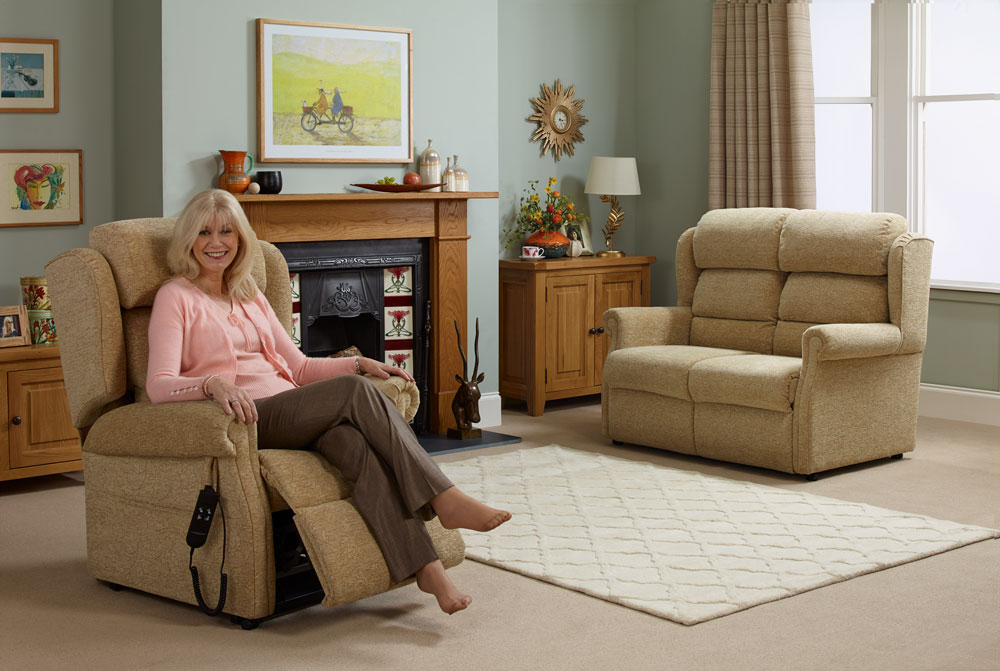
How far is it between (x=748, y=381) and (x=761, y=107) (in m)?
2.23

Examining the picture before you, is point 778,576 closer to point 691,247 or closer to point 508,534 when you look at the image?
point 508,534

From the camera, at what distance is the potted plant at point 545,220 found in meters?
6.62

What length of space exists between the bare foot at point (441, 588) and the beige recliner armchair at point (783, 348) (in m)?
2.11

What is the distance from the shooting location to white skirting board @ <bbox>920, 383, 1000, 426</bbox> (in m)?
6.04

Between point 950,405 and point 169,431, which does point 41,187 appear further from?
point 950,405

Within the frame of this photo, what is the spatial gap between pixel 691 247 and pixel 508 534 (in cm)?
236

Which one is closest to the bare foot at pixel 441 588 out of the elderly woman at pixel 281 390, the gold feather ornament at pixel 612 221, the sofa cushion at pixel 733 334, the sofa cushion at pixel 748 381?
the elderly woman at pixel 281 390

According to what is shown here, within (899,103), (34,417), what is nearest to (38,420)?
(34,417)

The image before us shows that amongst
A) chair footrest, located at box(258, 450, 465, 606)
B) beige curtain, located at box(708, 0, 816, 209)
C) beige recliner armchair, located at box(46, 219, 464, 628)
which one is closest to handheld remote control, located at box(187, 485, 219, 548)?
beige recliner armchair, located at box(46, 219, 464, 628)

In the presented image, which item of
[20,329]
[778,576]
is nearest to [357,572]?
[778,576]

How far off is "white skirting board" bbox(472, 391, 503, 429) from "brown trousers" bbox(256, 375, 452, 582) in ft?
9.09

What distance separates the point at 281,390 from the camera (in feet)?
11.8

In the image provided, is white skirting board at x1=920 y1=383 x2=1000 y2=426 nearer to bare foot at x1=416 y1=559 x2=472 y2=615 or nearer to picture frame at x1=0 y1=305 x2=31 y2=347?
bare foot at x1=416 y1=559 x2=472 y2=615

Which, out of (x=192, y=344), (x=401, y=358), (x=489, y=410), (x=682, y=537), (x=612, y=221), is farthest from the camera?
(x=612, y=221)
